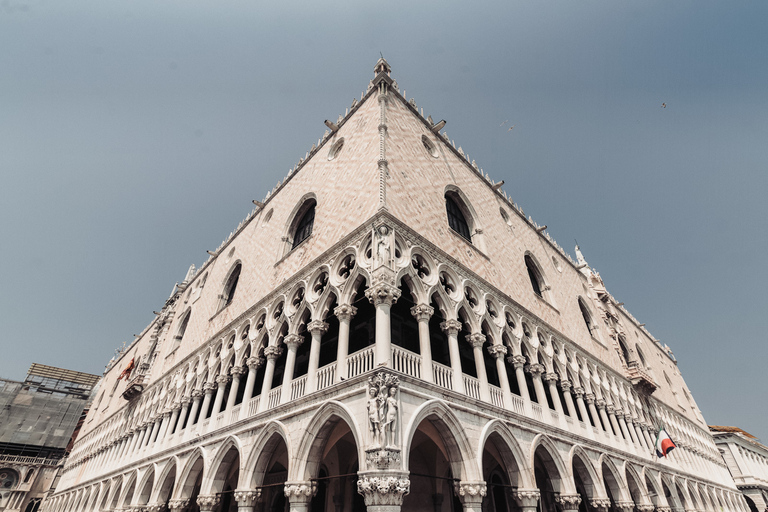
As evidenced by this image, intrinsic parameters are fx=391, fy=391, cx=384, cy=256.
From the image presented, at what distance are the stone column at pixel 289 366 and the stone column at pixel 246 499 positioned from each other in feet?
7.64

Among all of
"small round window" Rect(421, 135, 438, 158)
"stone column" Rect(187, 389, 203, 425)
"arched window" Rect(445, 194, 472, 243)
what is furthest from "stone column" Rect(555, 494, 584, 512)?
"stone column" Rect(187, 389, 203, 425)

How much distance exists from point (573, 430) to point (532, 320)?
3.85m

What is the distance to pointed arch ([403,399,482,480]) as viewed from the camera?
338 inches

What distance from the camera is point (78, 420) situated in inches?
1704

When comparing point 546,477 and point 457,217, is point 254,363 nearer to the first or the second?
point 457,217

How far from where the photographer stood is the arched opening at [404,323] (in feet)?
38.6

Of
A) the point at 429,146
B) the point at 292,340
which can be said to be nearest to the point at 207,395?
the point at 292,340

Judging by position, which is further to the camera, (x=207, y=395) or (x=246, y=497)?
(x=207, y=395)

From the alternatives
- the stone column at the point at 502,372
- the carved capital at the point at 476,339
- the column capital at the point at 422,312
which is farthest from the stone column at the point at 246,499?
the stone column at the point at 502,372

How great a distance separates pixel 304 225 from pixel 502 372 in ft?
32.4

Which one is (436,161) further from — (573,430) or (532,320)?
(573,430)

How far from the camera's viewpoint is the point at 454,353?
10.1 m

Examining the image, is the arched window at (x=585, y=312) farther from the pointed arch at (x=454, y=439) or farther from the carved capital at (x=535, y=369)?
the pointed arch at (x=454, y=439)

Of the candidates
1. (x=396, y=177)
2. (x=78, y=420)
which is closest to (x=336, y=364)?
(x=396, y=177)
